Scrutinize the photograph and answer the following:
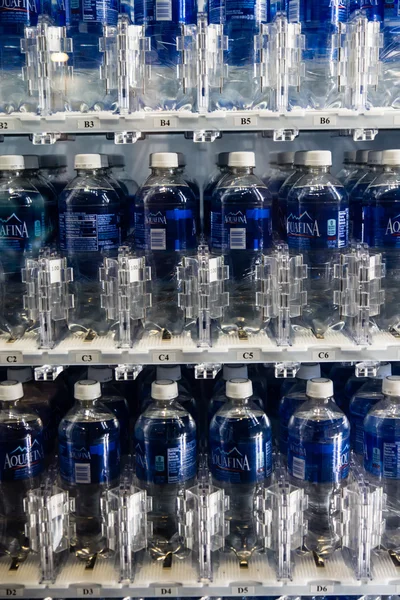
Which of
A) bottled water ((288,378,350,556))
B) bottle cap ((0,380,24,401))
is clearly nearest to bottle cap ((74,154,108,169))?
bottle cap ((0,380,24,401))

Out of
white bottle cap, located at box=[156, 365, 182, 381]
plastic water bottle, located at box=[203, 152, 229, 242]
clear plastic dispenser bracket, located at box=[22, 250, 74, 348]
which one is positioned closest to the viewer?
clear plastic dispenser bracket, located at box=[22, 250, 74, 348]

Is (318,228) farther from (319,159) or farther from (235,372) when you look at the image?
(235,372)

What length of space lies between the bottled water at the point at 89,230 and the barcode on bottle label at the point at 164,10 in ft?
1.48

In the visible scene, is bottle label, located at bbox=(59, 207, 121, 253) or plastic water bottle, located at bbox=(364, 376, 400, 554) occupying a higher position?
bottle label, located at bbox=(59, 207, 121, 253)

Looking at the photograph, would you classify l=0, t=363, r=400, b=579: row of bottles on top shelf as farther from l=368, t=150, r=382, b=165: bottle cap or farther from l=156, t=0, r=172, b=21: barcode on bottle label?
l=156, t=0, r=172, b=21: barcode on bottle label

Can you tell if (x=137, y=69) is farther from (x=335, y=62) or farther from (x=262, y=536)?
(x=262, y=536)

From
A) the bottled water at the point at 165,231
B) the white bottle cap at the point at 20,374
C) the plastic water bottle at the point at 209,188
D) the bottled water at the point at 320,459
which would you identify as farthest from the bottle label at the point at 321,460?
the white bottle cap at the point at 20,374

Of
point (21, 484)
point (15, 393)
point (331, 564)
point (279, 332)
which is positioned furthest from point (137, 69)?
point (331, 564)

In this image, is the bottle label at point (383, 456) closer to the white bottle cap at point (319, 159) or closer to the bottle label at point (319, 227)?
the bottle label at point (319, 227)

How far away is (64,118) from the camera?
6.40 feet

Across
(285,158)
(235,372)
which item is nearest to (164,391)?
(235,372)

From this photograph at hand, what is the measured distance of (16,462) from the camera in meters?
2.07

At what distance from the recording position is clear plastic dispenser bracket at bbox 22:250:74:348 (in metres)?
1.98

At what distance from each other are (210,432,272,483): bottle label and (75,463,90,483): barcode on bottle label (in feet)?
1.28
